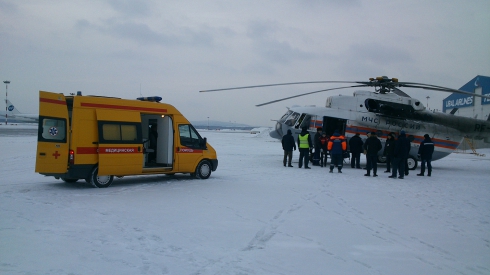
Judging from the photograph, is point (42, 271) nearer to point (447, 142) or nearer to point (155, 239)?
point (155, 239)

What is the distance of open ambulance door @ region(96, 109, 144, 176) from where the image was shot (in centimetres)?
945

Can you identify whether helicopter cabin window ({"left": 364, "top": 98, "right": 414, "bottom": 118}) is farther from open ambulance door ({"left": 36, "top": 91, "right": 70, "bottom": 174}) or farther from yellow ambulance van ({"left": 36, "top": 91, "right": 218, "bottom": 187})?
open ambulance door ({"left": 36, "top": 91, "right": 70, "bottom": 174})

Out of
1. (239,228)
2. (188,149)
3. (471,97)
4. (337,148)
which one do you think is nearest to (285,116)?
(337,148)

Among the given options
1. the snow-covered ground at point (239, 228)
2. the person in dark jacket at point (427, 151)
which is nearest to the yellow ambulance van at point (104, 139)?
the snow-covered ground at point (239, 228)

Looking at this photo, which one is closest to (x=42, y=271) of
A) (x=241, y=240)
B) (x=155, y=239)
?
(x=155, y=239)

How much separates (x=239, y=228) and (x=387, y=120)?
12.9 m

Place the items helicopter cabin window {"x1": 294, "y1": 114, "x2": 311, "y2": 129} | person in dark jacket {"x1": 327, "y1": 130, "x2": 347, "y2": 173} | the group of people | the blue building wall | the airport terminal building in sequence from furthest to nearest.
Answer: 1. the blue building wall
2. the airport terminal building
3. helicopter cabin window {"x1": 294, "y1": 114, "x2": 311, "y2": 129}
4. person in dark jacket {"x1": 327, "y1": 130, "x2": 347, "y2": 173}
5. the group of people

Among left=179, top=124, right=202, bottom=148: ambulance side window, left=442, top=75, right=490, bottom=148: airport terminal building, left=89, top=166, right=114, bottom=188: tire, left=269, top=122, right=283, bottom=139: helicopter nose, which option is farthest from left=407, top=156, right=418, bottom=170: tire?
left=442, top=75, right=490, bottom=148: airport terminal building

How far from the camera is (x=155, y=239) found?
17.5ft

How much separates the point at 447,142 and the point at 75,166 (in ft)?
51.9

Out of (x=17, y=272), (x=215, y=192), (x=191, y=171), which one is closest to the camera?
(x=17, y=272)

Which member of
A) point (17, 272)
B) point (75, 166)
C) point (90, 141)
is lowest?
point (17, 272)

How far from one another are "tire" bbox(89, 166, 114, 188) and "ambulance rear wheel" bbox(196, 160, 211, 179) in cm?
281

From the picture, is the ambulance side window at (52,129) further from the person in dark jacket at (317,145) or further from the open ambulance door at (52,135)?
the person in dark jacket at (317,145)
